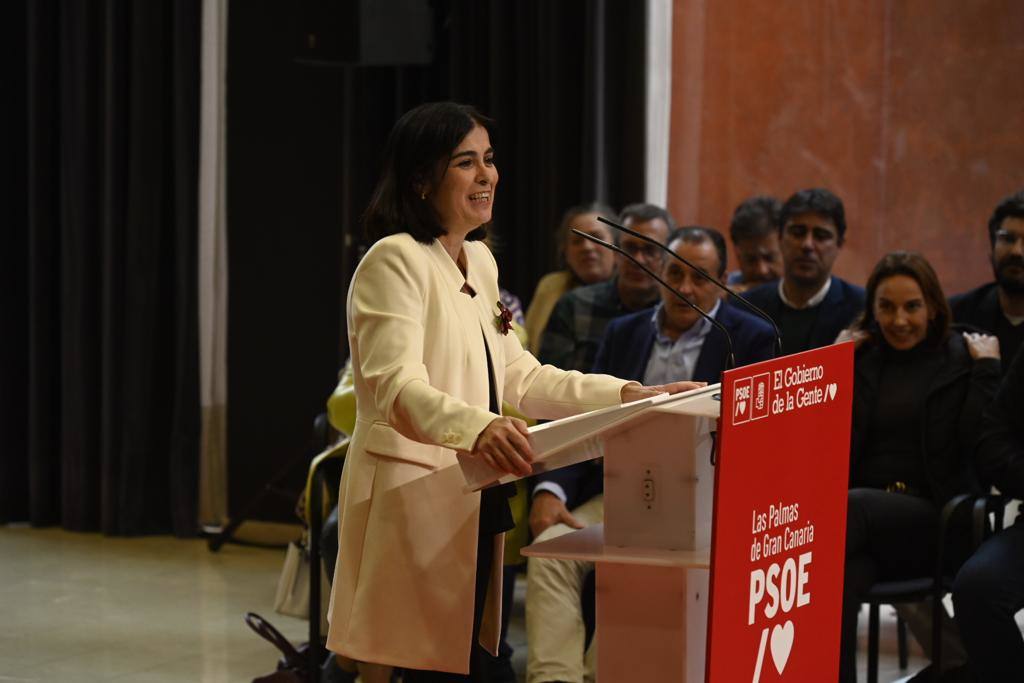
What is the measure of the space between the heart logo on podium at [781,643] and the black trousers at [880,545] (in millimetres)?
1175

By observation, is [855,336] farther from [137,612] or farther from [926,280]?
[137,612]

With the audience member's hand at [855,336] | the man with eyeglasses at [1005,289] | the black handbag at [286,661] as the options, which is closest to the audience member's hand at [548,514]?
the black handbag at [286,661]

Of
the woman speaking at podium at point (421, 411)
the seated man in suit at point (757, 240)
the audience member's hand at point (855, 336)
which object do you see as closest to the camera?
the woman speaking at podium at point (421, 411)

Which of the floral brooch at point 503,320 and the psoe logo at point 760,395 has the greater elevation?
the floral brooch at point 503,320

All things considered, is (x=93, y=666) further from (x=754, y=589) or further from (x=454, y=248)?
(x=754, y=589)

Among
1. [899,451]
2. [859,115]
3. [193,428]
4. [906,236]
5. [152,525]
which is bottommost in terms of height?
[152,525]

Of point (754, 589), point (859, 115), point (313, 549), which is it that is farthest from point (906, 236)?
point (754, 589)

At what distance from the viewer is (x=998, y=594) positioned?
3.24m

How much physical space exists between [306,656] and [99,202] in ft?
9.64

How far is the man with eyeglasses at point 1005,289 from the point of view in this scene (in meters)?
3.85

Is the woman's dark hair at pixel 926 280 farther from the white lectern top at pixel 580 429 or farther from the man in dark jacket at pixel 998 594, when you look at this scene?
the white lectern top at pixel 580 429

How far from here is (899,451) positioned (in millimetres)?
3713

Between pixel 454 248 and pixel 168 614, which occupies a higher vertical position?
pixel 454 248

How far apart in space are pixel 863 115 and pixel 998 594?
240 centimetres
